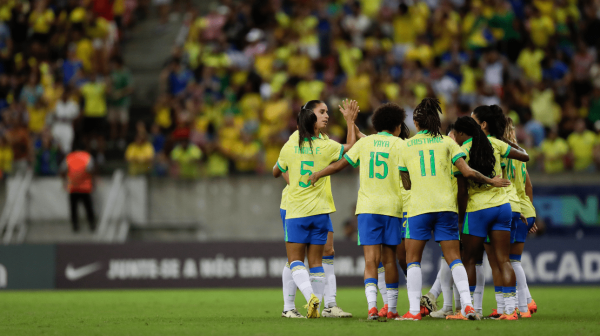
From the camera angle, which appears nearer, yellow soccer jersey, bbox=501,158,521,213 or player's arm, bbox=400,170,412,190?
player's arm, bbox=400,170,412,190

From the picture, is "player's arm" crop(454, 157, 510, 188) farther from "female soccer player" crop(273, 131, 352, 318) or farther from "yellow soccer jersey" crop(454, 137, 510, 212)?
"female soccer player" crop(273, 131, 352, 318)

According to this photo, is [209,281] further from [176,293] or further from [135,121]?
[135,121]

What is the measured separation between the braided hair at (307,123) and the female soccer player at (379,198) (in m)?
0.48

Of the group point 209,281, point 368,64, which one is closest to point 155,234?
point 209,281

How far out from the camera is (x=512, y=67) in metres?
20.5

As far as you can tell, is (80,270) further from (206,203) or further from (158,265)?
(206,203)

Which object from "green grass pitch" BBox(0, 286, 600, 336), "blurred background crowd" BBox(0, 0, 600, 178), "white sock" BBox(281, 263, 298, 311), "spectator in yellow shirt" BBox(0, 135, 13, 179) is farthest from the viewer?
"blurred background crowd" BBox(0, 0, 600, 178)

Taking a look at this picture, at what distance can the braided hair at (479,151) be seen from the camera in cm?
833

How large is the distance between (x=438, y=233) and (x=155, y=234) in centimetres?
1004

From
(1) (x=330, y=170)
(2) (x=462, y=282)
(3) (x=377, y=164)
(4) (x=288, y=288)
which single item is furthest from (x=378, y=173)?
(4) (x=288, y=288)

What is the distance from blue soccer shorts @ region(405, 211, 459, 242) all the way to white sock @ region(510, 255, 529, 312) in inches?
53.4

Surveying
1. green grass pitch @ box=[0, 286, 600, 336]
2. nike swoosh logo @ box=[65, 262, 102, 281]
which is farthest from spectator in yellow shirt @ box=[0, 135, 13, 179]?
Result: green grass pitch @ box=[0, 286, 600, 336]

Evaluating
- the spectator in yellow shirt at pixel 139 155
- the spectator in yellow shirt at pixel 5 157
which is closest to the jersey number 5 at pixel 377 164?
the spectator in yellow shirt at pixel 139 155

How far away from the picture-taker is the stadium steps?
17109 mm
